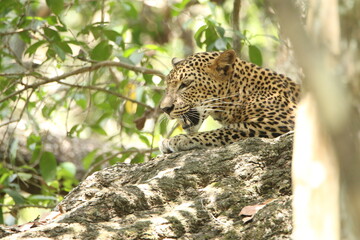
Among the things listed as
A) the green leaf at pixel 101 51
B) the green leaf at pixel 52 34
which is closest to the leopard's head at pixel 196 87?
the green leaf at pixel 101 51

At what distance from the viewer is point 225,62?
834 cm

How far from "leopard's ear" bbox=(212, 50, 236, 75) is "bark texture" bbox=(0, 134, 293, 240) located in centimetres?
206

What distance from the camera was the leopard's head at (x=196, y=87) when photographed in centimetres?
802

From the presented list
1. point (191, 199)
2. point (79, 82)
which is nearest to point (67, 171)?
point (79, 82)

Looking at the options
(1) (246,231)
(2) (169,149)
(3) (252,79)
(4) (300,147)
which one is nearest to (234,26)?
(3) (252,79)

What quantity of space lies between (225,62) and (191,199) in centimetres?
328

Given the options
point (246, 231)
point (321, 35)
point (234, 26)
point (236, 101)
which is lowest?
point (246, 231)

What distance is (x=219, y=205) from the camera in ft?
16.9

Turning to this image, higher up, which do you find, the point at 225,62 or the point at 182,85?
the point at 225,62

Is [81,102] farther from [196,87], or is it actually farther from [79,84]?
[196,87]

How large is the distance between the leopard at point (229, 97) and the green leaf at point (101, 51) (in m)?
1.57

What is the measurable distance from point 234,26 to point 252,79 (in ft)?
7.77

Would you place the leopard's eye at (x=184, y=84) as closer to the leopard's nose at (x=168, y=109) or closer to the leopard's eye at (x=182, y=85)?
the leopard's eye at (x=182, y=85)

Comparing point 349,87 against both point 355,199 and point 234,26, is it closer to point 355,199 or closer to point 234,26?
point 355,199
